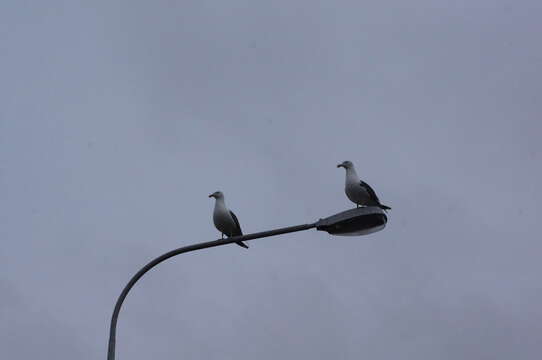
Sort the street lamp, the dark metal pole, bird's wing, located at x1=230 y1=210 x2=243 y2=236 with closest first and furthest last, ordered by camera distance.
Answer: the dark metal pole → the street lamp → bird's wing, located at x1=230 y1=210 x2=243 y2=236

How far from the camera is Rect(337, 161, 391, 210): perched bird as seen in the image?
12.3m

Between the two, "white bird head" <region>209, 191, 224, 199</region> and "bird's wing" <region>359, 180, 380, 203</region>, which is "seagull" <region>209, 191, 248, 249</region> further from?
"bird's wing" <region>359, 180, 380, 203</region>

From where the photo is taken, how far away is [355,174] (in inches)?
494

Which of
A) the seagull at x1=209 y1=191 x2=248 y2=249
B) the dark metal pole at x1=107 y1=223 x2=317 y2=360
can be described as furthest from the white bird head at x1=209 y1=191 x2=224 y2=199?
the dark metal pole at x1=107 y1=223 x2=317 y2=360

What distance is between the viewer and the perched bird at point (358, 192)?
1232cm

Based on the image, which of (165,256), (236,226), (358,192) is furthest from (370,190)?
(165,256)

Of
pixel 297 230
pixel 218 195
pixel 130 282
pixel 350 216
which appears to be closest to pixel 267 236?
pixel 297 230

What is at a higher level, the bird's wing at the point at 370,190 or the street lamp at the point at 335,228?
the bird's wing at the point at 370,190

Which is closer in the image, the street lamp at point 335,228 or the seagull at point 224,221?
the street lamp at point 335,228

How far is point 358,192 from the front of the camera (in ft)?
40.4

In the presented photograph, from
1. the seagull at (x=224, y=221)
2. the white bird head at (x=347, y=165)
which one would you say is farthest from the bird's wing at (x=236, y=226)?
the white bird head at (x=347, y=165)

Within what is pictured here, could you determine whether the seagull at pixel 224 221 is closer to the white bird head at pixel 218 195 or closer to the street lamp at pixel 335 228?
the white bird head at pixel 218 195

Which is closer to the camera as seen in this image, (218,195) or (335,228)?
(335,228)

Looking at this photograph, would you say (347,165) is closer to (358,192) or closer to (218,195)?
(358,192)
